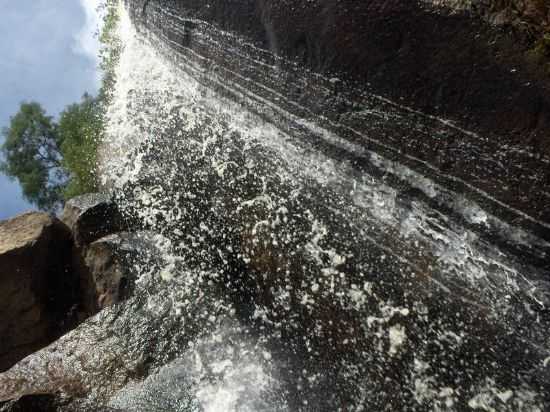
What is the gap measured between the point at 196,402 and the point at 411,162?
6.95 feet

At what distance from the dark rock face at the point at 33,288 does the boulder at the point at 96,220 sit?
1.60 ft

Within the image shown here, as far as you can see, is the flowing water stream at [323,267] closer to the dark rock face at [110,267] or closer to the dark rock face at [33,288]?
the dark rock face at [110,267]

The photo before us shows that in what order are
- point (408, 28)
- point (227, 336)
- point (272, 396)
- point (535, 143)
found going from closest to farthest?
point (535, 143) → point (408, 28) → point (272, 396) → point (227, 336)

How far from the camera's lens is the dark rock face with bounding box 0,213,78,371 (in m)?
5.91

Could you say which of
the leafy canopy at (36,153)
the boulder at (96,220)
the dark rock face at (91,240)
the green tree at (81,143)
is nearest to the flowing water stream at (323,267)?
the dark rock face at (91,240)

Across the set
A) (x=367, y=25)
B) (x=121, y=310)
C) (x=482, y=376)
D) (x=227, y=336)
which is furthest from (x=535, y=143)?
(x=121, y=310)

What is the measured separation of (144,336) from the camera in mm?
4000

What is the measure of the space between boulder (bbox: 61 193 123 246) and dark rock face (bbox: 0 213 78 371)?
0.49 m

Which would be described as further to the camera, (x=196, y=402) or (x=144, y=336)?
(x=144, y=336)

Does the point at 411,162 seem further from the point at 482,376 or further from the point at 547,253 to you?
the point at 482,376

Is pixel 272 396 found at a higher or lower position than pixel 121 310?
higher

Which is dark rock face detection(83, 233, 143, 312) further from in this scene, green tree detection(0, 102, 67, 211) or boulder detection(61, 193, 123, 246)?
green tree detection(0, 102, 67, 211)

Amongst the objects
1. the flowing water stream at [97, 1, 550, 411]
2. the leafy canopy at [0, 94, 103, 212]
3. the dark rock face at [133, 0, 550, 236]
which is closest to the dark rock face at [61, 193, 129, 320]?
the flowing water stream at [97, 1, 550, 411]

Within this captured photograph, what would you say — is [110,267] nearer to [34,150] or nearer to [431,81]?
[431,81]
